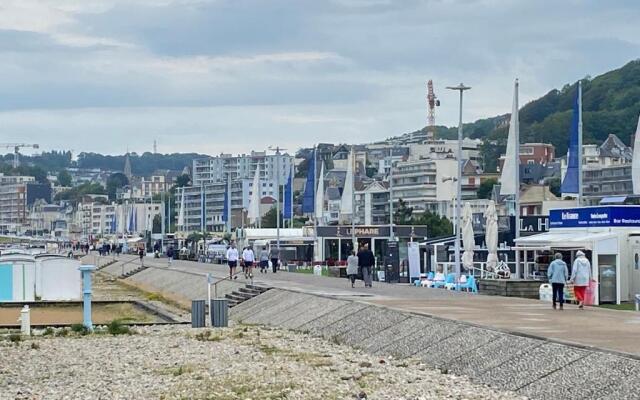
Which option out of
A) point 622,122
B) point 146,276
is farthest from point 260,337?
point 622,122

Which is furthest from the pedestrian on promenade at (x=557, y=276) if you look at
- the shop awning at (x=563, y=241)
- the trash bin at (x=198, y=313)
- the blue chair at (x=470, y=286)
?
the blue chair at (x=470, y=286)

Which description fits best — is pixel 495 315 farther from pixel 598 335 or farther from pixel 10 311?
pixel 10 311

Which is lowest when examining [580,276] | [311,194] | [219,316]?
[219,316]

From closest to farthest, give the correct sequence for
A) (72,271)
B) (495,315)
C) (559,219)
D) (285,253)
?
(495,315)
(559,219)
(72,271)
(285,253)

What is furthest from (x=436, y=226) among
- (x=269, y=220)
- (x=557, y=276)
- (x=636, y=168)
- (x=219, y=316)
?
(x=557, y=276)

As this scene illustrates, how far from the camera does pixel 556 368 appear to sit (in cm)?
1927

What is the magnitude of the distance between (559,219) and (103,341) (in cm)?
1643

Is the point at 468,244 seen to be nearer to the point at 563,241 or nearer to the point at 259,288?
the point at 259,288

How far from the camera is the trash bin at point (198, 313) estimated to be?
112 ft

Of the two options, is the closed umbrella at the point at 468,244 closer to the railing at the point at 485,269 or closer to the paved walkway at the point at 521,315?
the railing at the point at 485,269

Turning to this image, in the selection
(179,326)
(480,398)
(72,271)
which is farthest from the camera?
(72,271)

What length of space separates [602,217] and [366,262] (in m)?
8.73

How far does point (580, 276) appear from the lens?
29.5 m

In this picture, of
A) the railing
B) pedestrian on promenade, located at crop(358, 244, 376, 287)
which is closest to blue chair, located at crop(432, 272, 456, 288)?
the railing
